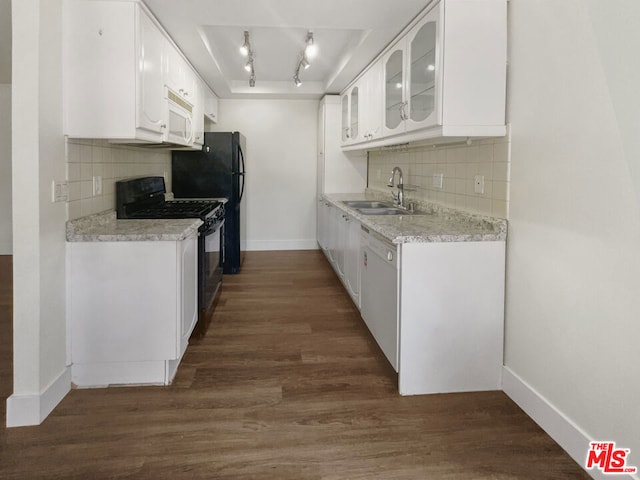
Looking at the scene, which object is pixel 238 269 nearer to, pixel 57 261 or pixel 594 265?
pixel 57 261

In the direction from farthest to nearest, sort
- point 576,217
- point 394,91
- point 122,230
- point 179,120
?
point 179,120, point 394,91, point 122,230, point 576,217

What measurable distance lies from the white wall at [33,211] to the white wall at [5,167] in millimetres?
4887

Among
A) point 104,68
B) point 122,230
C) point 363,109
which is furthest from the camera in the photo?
point 363,109

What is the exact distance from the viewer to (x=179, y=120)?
3941 millimetres

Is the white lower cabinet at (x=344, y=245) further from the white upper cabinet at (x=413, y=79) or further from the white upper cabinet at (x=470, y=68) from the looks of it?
the white upper cabinet at (x=470, y=68)

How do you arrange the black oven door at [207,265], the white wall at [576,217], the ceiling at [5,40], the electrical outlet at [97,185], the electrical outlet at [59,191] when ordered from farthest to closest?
the black oven door at [207,265]
the ceiling at [5,40]
the electrical outlet at [97,185]
the electrical outlet at [59,191]
the white wall at [576,217]

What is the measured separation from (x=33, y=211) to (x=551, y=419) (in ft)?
8.12

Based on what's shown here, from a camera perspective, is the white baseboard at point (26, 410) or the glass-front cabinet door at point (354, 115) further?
the glass-front cabinet door at point (354, 115)

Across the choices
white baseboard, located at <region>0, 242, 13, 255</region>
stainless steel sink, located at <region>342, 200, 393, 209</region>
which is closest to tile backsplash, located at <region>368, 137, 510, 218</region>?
stainless steel sink, located at <region>342, 200, 393, 209</region>

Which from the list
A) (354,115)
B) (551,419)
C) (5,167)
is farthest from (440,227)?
(5,167)

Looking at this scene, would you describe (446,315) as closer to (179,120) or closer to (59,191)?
(59,191)

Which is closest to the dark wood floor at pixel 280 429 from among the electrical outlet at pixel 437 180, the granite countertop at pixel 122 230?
the granite countertop at pixel 122 230

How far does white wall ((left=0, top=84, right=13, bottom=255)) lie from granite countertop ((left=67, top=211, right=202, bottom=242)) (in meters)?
4.37

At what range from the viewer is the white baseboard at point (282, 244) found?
23.7 feet
